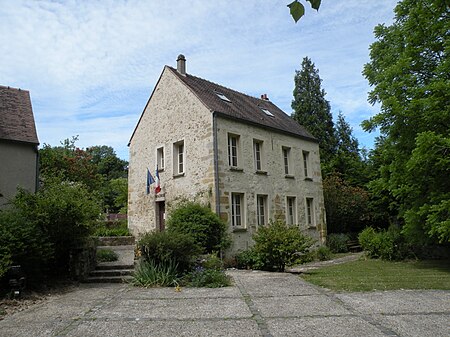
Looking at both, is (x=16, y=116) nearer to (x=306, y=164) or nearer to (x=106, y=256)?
(x=106, y=256)

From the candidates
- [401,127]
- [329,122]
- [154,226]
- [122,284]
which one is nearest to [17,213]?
[122,284]

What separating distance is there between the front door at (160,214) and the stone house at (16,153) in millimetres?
5671

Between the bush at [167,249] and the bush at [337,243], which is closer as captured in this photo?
the bush at [167,249]

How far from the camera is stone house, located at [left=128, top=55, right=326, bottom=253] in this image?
15367 mm

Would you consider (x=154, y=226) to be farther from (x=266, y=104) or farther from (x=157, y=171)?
(x=266, y=104)

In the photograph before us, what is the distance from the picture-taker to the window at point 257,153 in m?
17.1

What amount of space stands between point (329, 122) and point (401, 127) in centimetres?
2331

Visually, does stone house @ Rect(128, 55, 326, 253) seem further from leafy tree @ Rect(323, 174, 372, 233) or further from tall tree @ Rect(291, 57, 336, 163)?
tall tree @ Rect(291, 57, 336, 163)

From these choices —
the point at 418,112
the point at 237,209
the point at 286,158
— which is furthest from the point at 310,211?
the point at 418,112

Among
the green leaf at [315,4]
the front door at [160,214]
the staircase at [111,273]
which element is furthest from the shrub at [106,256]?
the green leaf at [315,4]

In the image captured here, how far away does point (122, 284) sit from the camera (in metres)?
9.74

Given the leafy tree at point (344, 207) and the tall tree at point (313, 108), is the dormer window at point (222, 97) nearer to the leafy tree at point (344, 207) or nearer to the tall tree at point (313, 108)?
the leafy tree at point (344, 207)

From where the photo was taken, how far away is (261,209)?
1698 cm

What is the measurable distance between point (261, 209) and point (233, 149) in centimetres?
303
